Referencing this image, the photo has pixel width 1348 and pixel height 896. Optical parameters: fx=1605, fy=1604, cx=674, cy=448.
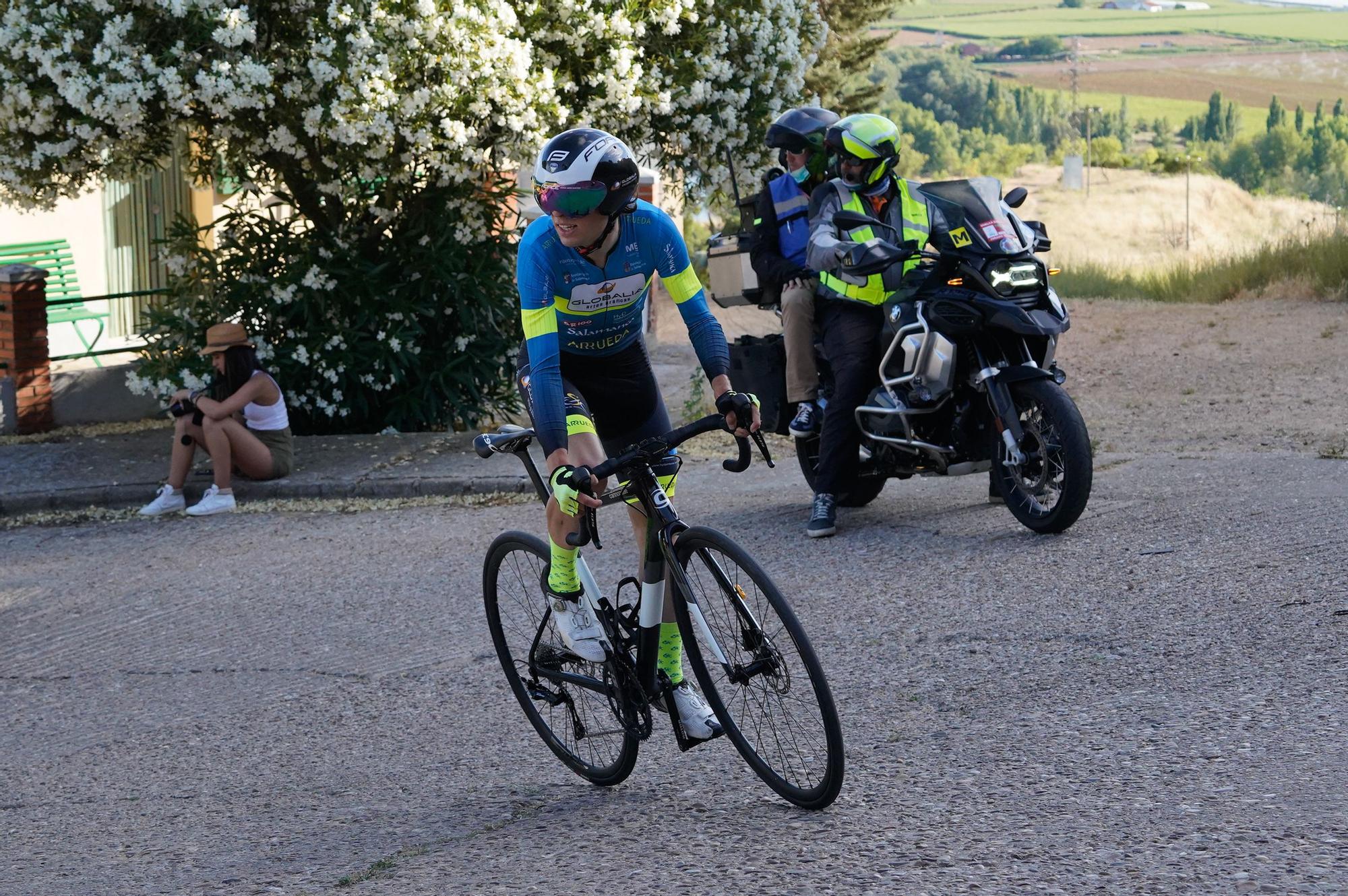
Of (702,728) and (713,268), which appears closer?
(702,728)

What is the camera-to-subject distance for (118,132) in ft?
37.6

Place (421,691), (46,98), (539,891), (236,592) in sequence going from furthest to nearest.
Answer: (46,98) → (236,592) → (421,691) → (539,891)

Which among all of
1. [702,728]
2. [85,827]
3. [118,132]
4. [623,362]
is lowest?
[85,827]

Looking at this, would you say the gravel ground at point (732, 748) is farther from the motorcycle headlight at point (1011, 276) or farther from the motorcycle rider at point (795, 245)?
the motorcycle headlight at point (1011, 276)

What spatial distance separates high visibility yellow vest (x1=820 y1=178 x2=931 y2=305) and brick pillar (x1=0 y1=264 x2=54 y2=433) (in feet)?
25.8

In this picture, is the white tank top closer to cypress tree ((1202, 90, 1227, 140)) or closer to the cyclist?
the cyclist

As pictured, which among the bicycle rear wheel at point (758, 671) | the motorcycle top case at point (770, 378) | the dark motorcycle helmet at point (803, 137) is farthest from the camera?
the motorcycle top case at point (770, 378)

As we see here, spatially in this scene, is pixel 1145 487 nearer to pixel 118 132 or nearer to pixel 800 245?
pixel 800 245

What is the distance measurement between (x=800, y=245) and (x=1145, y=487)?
7.39ft

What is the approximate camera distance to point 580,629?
493 centimetres

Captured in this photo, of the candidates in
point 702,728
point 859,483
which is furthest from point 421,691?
point 859,483

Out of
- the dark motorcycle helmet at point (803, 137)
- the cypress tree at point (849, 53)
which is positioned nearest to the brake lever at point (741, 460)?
the dark motorcycle helmet at point (803, 137)

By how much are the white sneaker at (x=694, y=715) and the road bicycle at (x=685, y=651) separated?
0.10 ft

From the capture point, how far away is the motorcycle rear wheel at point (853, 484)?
27.8 feet
